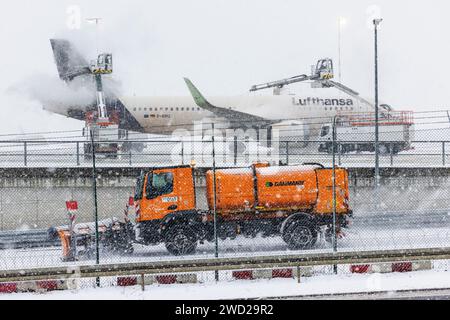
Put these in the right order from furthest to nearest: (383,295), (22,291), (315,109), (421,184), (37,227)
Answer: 1. (315,109)
2. (421,184)
3. (37,227)
4. (22,291)
5. (383,295)

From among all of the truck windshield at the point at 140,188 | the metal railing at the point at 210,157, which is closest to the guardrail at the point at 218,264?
the truck windshield at the point at 140,188

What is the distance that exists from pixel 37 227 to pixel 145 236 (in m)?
5.10

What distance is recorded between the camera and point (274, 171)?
64.1 ft

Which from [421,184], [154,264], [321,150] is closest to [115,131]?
[321,150]

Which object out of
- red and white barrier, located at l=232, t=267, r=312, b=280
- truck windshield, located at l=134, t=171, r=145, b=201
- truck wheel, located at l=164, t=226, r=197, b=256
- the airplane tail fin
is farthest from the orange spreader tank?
the airplane tail fin

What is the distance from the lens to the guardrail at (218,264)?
14.4 meters

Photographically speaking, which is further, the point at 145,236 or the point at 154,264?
the point at 145,236

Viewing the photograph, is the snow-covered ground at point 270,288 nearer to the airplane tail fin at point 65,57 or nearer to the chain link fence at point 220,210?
the chain link fence at point 220,210

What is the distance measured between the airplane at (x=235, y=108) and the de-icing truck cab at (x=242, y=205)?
57.0 ft

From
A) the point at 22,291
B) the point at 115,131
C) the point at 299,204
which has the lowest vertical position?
the point at 22,291

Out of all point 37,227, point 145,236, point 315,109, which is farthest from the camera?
point 315,109
